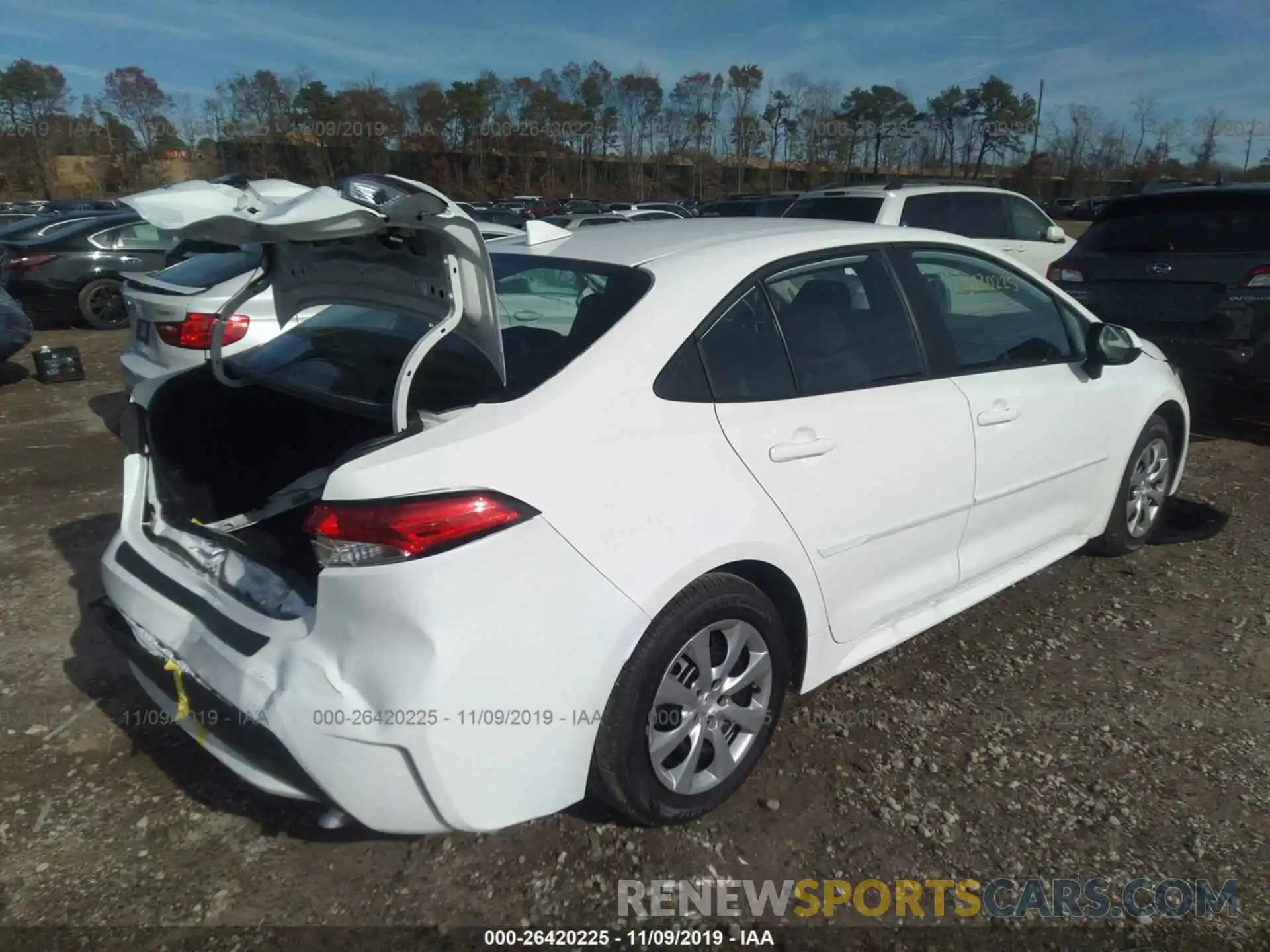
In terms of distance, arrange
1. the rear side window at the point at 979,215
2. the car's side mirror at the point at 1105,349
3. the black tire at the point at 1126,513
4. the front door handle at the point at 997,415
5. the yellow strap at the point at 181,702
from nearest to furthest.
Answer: the yellow strap at the point at 181,702, the front door handle at the point at 997,415, the car's side mirror at the point at 1105,349, the black tire at the point at 1126,513, the rear side window at the point at 979,215

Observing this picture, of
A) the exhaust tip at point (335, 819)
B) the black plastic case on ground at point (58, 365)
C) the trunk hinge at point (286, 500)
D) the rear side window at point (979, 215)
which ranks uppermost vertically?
the rear side window at point (979, 215)

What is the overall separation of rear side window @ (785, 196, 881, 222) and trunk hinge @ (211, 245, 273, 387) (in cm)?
602

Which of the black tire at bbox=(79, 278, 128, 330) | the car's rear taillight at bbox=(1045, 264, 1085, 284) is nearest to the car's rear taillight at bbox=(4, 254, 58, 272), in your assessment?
the black tire at bbox=(79, 278, 128, 330)

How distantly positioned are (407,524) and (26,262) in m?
12.0

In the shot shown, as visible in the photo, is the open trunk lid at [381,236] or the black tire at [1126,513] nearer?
the open trunk lid at [381,236]

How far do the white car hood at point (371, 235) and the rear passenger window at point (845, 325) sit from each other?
0.92 m

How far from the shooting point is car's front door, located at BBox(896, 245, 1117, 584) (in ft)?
10.4

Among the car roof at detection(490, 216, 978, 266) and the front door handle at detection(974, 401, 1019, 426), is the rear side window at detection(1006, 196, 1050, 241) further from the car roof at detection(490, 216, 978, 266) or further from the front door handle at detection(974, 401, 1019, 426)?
the front door handle at detection(974, 401, 1019, 426)

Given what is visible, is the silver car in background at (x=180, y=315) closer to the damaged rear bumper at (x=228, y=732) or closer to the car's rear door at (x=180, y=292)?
the car's rear door at (x=180, y=292)

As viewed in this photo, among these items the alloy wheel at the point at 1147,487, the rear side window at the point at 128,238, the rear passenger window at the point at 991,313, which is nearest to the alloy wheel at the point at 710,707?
the rear passenger window at the point at 991,313

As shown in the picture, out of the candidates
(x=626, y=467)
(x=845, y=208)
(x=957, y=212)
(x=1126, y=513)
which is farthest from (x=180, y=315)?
(x=957, y=212)

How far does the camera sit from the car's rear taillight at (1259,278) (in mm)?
5840

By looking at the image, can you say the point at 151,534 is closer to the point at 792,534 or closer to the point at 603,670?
the point at 603,670

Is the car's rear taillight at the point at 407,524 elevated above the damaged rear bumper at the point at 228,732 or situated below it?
above
